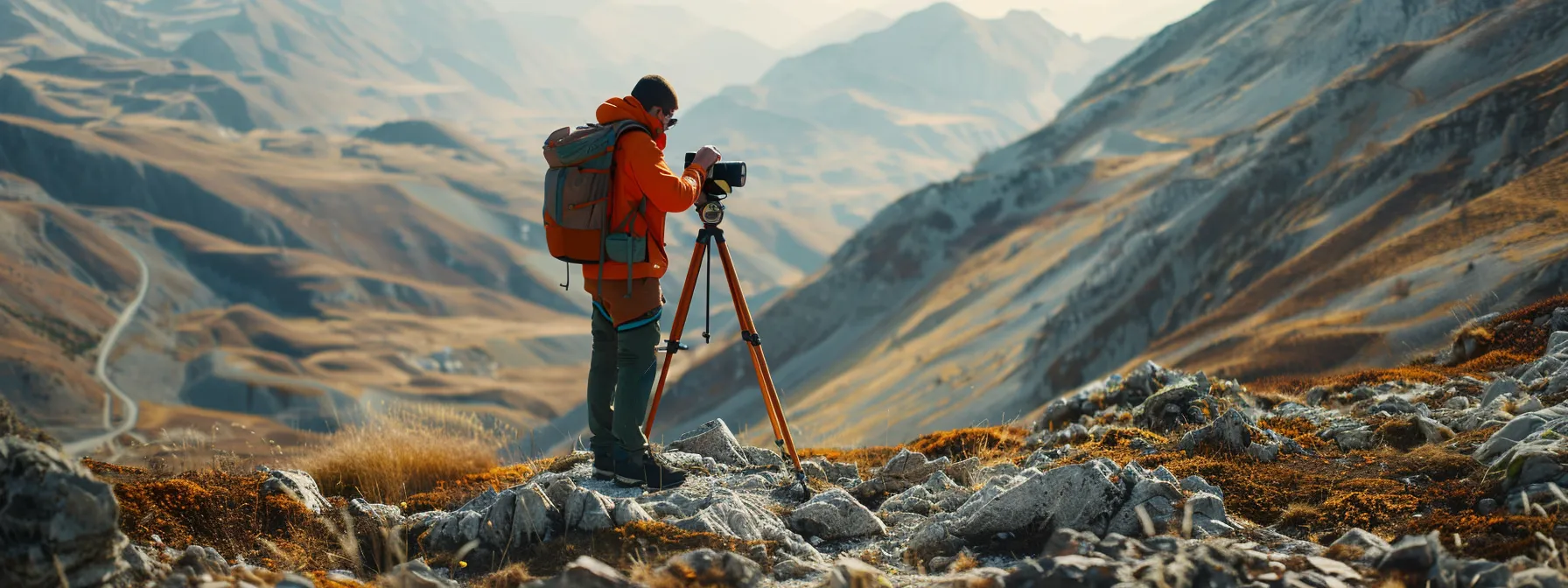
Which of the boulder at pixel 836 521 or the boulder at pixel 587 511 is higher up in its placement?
the boulder at pixel 587 511

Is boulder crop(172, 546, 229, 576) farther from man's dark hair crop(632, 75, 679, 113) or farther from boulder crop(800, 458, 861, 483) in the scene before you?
boulder crop(800, 458, 861, 483)

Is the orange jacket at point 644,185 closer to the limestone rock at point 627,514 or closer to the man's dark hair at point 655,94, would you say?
the man's dark hair at point 655,94

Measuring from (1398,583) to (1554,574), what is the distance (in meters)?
0.61

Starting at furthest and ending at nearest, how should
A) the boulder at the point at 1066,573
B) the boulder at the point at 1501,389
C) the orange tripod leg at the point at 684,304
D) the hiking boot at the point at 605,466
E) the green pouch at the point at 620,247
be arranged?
1. the boulder at the point at 1501,389
2. the hiking boot at the point at 605,466
3. the orange tripod leg at the point at 684,304
4. the green pouch at the point at 620,247
5. the boulder at the point at 1066,573

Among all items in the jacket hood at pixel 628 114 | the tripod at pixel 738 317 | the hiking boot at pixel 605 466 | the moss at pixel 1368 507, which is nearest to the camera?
the moss at pixel 1368 507

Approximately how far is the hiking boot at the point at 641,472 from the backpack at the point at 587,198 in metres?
1.53

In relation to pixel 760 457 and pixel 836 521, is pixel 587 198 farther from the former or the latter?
pixel 760 457

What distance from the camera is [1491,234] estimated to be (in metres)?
24.5

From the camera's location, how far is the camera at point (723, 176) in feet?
23.3

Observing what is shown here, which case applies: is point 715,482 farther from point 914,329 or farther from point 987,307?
point 914,329

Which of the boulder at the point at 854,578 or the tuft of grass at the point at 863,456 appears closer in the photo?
the boulder at the point at 854,578

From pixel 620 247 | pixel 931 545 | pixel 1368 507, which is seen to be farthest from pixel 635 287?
pixel 1368 507

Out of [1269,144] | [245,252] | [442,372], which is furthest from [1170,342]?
[245,252]

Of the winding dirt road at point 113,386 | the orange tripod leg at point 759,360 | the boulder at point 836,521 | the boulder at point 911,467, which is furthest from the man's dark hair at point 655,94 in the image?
the winding dirt road at point 113,386
